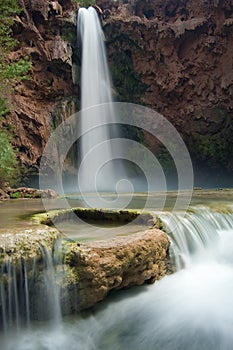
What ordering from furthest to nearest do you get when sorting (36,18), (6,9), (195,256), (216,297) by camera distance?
(36,18) < (6,9) < (195,256) < (216,297)

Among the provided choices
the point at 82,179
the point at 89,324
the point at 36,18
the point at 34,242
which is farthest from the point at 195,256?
the point at 36,18

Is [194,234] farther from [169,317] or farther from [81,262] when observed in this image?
[81,262]

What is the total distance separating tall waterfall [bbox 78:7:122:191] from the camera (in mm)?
20516

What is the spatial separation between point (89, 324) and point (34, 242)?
145 cm

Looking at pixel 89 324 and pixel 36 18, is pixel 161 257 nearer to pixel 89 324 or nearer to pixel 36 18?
pixel 89 324

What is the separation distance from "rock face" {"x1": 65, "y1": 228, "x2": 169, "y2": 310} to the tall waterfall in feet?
47.5

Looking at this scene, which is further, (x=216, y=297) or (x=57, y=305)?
(x=216, y=297)

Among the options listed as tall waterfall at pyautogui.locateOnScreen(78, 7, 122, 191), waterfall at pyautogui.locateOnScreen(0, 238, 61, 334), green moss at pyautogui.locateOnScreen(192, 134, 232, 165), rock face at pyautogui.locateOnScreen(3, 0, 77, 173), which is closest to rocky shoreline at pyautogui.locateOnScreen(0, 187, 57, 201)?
rock face at pyautogui.locateOnScreen(3, 0, 77, 173)

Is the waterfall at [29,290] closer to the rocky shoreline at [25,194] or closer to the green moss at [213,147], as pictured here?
→ the rocky shoreline at [25,194]

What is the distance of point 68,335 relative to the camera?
4340 mm

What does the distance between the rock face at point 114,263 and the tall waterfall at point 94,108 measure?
47.5ft

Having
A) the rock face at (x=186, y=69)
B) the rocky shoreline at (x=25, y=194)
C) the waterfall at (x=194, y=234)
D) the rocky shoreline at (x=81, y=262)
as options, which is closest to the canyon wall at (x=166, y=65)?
the rock face at (x=186, y=69)

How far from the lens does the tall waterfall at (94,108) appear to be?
20516 mm

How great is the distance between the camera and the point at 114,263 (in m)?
4.88
